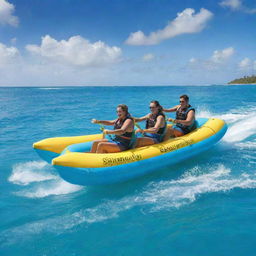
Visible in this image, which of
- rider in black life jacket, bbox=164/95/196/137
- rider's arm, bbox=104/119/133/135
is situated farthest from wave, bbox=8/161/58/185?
rider in black life jacket, bbox=164/95/196/137

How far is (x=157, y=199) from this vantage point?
3627 millimetres

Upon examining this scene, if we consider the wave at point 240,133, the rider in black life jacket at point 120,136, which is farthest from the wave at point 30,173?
the wave at point 240,133

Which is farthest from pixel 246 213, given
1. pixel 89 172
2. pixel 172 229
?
pixel 89 172

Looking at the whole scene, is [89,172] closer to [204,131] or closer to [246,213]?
[246,213]

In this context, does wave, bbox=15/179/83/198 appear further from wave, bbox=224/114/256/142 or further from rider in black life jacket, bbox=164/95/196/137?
wave, bbox=224/114/256/142

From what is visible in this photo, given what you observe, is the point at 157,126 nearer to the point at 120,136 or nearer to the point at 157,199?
the point at 120,136

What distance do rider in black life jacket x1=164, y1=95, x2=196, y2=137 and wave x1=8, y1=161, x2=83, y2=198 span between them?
Answer: 2.52 meters

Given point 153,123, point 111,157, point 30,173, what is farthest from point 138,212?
point 30,173

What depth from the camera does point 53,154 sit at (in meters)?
4.53

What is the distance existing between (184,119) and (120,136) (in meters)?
1.88

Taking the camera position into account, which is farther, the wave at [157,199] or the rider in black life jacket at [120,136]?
the rider in black life jacket at [120,136]

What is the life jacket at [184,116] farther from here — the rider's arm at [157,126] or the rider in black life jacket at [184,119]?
the rider's arm at [157,126]

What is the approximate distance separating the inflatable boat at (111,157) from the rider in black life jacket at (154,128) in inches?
7.9

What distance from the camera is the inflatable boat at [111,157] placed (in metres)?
3.67
